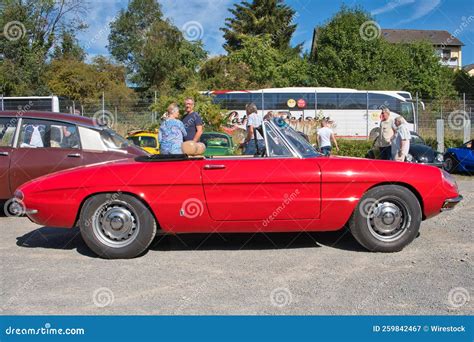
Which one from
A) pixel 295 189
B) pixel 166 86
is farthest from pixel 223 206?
pixel 166 86

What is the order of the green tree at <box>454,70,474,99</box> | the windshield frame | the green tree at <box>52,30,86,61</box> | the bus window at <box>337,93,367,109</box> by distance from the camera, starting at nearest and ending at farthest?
the windshield frame < the bus window at <box>337,93,367,109</box> < the green tree at <box>52,30,86,61</box> < the green tree at <box>454,70,474,99</box>

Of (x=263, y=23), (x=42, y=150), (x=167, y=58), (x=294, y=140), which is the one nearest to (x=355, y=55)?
(x=263, y=23)

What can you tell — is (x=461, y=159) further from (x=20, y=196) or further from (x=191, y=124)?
(x=20, y=196)

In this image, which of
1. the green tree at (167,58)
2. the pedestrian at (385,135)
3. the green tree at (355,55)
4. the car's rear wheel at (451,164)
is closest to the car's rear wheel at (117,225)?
the pedestrian at (385,135)

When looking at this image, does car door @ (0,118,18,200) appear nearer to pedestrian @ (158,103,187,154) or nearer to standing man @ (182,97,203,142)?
pedestrian @ (158,103,187,154)


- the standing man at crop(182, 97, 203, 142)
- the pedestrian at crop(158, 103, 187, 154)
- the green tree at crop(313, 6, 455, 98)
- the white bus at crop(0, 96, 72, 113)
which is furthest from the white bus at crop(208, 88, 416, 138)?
the pedestrian at crop(158, 103, 187, 154)

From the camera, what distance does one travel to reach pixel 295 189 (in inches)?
184

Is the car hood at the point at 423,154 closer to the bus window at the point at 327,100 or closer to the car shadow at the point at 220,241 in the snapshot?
the car shadow at the point at 220,241


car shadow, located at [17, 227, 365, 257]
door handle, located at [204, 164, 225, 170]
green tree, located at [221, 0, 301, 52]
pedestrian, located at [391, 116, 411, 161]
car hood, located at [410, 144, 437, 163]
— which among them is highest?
green tree, located at [221, 0, 301, 52]

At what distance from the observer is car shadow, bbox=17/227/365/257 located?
5.24 metres

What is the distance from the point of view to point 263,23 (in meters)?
47.2

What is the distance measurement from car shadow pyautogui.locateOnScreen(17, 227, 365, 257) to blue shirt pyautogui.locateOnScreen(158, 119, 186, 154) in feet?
4.97

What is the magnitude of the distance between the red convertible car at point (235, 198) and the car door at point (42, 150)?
1.99m

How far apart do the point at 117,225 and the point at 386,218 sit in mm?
2669
